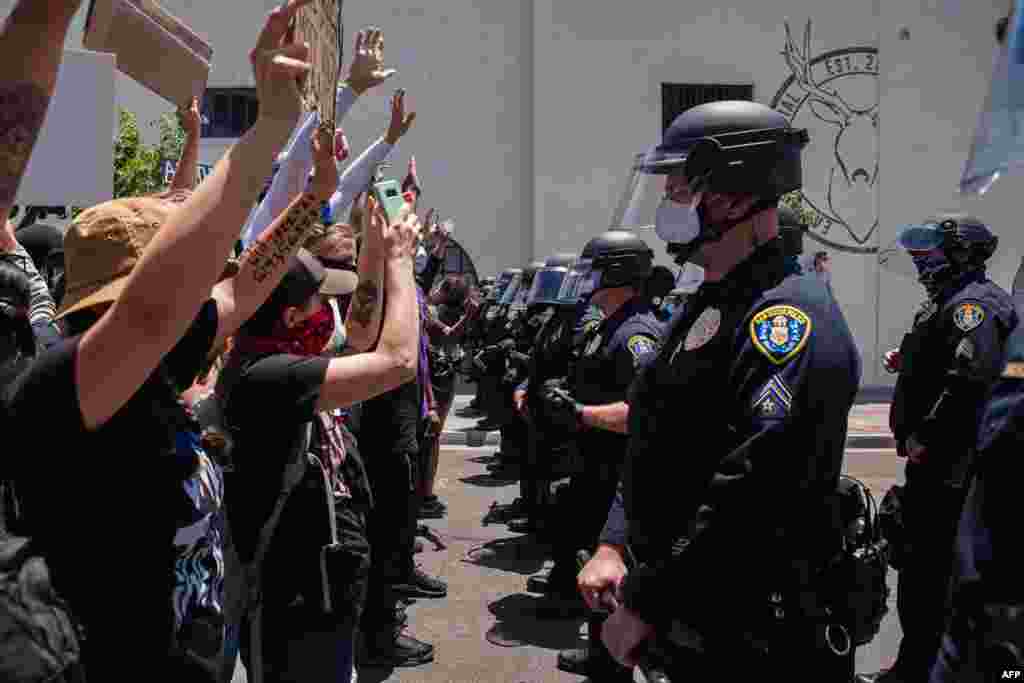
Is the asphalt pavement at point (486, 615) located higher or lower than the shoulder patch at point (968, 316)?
lower

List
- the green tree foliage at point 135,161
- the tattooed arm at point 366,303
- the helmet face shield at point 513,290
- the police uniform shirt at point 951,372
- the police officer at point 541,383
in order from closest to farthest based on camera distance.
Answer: the tattooed arm at point 366,303 → the police uniform shirt at point 951,372 → the police officer at point 541,383 → the helmet face shield at point 513,290 → the green tree foliage at point 135,161

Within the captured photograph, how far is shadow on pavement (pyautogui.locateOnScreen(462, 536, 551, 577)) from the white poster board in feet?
13.7

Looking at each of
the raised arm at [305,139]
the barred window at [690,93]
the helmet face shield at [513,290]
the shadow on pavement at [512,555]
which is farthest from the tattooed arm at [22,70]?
the barred window at [690,93]

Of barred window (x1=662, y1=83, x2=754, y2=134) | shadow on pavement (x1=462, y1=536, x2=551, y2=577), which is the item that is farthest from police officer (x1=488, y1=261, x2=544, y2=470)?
barred window (x1=662, y1=83, x2=754, y2=134)

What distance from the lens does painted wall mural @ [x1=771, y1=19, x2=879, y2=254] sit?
2114cm

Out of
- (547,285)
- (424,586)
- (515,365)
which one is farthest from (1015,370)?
(515,365)

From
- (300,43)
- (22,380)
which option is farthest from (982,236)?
(22,380)

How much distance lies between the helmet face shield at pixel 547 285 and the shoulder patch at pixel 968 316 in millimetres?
3151

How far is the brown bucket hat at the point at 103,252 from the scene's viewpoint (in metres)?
2.01

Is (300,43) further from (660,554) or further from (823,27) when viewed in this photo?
(823,27)

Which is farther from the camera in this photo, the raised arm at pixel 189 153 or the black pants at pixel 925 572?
the black pants at pixel 925 572

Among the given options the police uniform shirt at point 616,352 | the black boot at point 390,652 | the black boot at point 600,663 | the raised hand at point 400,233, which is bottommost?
the black boot at point 390,652

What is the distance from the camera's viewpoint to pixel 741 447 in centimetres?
229

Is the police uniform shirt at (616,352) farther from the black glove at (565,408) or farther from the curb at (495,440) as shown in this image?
the curb at (495,440)
